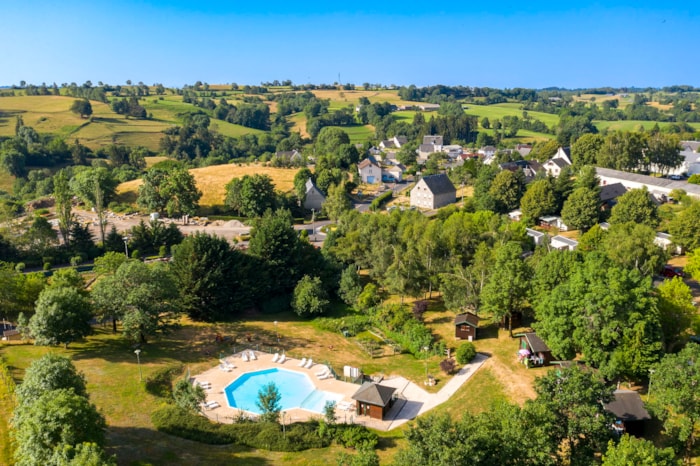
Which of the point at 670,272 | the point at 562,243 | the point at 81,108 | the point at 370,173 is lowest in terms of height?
the point at 670,272

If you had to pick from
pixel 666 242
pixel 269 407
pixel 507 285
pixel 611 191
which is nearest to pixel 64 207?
pixel 269 407

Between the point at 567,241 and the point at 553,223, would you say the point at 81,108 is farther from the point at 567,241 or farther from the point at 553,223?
the point at 567,241

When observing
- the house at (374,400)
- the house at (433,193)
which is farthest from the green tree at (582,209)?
the house at (374,400)

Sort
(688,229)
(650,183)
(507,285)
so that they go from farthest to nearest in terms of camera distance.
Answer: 1. (650,183)
2. (688,229)
3. (507,285)

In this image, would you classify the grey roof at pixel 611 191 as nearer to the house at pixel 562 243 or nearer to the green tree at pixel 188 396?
the house at pixel 562 243

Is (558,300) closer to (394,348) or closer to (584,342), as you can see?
(584,342)

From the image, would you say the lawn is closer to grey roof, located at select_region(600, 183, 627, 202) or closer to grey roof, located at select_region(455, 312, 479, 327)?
grey roof, located at select_region(600, 183, 627, 202)
